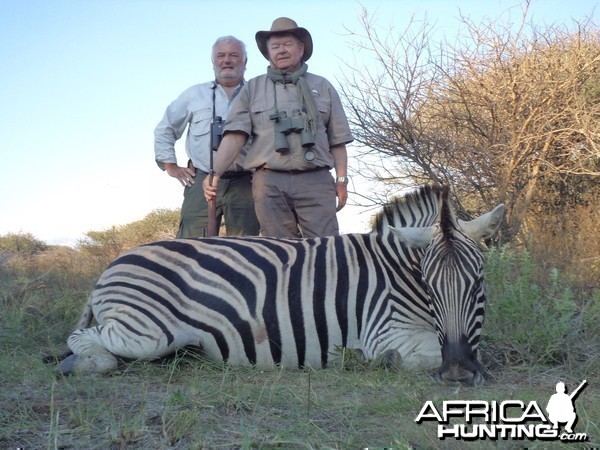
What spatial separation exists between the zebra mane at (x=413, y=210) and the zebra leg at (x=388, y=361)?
2.85ft

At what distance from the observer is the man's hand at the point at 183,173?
19.9 feet

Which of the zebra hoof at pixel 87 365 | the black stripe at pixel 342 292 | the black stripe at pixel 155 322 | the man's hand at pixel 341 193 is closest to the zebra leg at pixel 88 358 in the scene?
the zebra hoof at pixel 87 365

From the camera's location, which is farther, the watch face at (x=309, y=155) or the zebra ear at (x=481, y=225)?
the watch face at (x=309, y=155)

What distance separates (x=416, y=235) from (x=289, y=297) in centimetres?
86

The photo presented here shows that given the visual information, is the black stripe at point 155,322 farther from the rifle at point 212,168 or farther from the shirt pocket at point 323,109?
the shirt pocket at point 323,109

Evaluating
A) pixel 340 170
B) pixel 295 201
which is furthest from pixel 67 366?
pixel 340 170

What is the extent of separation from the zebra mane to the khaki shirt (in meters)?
0.87

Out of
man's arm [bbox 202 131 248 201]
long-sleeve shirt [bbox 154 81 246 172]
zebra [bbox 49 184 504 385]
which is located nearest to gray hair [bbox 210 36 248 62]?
long-sleeve shirt [bbox 154 81 246 172]

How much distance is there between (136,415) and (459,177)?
6979 mm

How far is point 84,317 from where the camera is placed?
4438 millimetres

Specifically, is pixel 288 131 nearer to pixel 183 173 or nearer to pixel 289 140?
pixel 289 140

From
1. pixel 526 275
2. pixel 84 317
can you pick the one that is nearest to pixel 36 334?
pixel 84 317

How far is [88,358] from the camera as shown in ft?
12.5

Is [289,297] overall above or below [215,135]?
below
